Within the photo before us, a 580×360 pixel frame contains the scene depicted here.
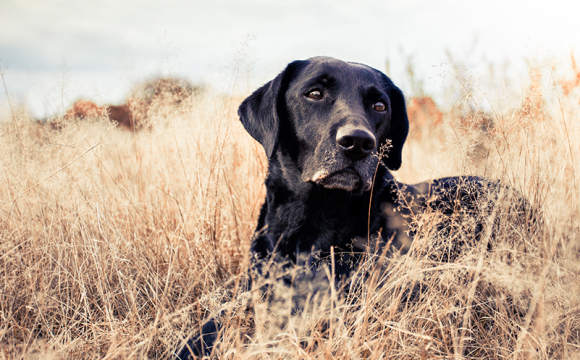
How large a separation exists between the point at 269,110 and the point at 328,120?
38 centimetres

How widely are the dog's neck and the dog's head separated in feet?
0.35

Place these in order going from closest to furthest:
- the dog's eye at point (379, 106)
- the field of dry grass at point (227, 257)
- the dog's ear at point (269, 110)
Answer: the field of dry grass at point (227, 257)
the dog's ear at point (269, 110)
the dog's eye at point (379, 106)

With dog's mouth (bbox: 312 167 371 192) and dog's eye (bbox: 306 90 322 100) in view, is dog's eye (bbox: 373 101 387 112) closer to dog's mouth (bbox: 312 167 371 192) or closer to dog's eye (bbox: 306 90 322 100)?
dog's eye (bbox: 306 90 322 100)

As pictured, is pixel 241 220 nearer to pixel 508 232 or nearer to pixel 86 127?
pixel 86 127

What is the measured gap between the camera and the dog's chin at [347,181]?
5.60 feet

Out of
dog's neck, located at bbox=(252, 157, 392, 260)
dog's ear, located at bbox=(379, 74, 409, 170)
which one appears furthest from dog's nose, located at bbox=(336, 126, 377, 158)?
dog's ear, located at bbox=(379, 74, 409, 170)

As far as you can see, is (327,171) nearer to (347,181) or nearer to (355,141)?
(347,181)

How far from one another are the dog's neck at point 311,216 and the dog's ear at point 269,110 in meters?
0.19

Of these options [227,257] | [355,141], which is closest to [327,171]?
[355,141]

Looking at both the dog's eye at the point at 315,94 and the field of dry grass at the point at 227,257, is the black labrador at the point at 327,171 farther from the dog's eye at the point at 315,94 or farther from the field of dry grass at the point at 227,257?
the field of dry grass at the point at 227,257

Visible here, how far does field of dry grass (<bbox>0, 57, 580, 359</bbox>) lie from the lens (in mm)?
Answer: 1268

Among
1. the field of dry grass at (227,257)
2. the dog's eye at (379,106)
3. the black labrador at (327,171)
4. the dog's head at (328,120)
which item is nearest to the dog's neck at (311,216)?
the black labrador at (327,171)

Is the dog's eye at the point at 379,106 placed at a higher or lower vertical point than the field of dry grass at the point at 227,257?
higher

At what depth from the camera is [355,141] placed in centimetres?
161
